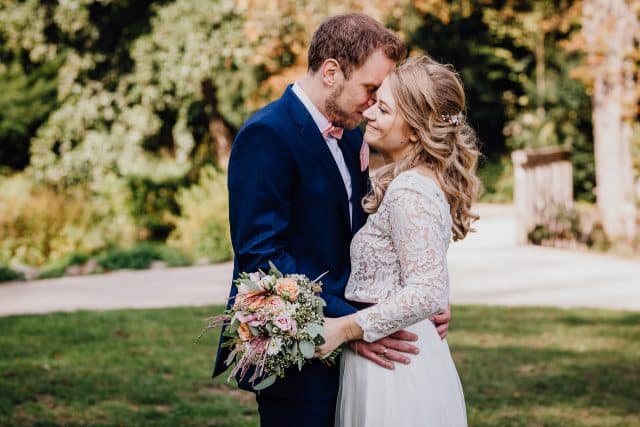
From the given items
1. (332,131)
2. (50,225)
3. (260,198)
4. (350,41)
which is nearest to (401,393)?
(260,198)

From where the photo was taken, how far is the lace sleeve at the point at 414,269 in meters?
2.61

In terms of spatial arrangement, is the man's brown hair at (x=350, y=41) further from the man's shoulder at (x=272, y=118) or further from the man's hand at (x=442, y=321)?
the man's hand at (x=442, y=321)

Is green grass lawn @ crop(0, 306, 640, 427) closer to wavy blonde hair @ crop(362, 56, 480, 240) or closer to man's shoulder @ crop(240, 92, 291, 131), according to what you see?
wavy blonde hair @ crop(362, 56, 480, 240)

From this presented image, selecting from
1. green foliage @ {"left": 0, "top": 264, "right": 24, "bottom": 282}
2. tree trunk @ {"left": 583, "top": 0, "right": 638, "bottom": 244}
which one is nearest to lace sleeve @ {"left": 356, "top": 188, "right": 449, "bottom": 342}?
green foliage @ {"left": 0, "top": 264, "right": 24, "bottom": 282}

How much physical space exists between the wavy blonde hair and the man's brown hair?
119mm

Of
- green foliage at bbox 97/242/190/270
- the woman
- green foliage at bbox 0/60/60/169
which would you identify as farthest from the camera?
green foliage at bbox 0/60/60/169

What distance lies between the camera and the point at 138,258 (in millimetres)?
11031

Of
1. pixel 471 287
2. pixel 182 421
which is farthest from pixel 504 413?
pixel 471 287

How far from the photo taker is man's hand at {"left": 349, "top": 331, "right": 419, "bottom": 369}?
9.12 ft

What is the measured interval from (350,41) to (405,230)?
2.17 feet

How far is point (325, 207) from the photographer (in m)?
2.82

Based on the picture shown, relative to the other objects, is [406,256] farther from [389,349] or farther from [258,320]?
[258,320]

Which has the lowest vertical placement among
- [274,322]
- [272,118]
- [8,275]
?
[8,275]

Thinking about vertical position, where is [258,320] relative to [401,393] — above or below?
above
